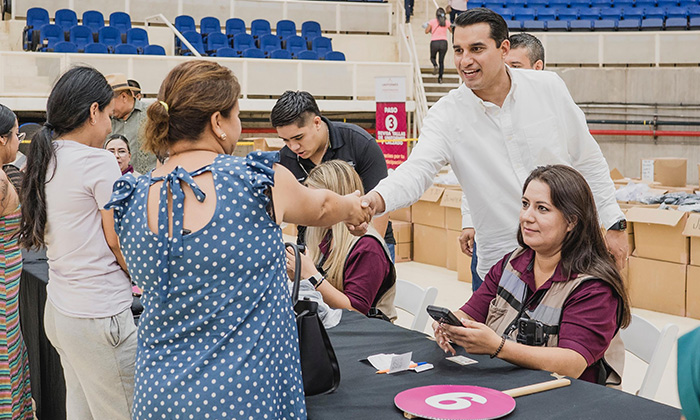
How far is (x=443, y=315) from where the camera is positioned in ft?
6.04

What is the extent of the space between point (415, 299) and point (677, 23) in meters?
13.2

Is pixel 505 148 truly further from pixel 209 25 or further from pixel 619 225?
pixel 209 25

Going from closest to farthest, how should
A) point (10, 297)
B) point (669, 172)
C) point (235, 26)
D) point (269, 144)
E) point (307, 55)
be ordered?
point (10, 297) < point (669, 172) < point (269, 144) < point (307, 55) < point (235, 26)

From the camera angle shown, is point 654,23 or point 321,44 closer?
point 654,23

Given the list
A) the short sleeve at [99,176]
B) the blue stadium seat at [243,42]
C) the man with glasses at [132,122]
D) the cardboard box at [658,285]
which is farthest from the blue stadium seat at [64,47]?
the short sleeve at [99,176]

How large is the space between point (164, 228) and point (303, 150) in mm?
2080

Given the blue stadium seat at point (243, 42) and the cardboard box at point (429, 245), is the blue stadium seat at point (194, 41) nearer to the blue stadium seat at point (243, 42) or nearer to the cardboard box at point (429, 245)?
the blue stadium seat at point (243, 42)

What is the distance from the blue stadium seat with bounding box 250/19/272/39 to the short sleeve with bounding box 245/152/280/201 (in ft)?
45.7

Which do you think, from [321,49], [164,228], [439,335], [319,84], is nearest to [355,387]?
[439,335]

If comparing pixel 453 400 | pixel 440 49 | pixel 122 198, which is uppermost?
pixel 440 49

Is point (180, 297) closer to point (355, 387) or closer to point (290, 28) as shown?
point (355, 387)

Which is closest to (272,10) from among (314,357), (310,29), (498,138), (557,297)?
(310,29)

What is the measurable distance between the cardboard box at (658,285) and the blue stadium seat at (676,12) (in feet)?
33.7

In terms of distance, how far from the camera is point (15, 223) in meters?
2.85
